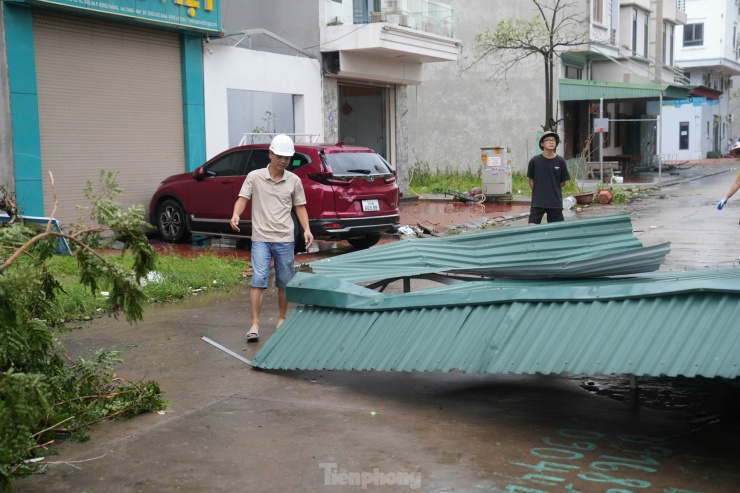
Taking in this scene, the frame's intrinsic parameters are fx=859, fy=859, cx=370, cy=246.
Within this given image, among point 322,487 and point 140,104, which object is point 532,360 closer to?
point 322,487

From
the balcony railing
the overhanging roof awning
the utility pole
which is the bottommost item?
the overhanging roof awning

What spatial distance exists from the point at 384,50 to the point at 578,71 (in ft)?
57.2

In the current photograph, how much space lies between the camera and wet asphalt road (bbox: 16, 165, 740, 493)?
457 cm

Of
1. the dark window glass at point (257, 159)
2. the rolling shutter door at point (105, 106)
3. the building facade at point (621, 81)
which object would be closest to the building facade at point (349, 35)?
the rolling shutter door at point (105, 106)

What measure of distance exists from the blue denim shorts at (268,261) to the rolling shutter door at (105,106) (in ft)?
24.7

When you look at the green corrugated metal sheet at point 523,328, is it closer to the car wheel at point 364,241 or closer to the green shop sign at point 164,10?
the car wheel at point 364,241

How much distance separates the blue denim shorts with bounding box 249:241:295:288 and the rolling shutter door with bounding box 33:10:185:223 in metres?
7.54

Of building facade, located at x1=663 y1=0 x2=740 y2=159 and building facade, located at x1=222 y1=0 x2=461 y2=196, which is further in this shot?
building facade, located at x1=663 y1=0 x2=740 y2=159

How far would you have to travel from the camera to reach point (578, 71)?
36.3 meters

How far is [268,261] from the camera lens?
26.1 feet

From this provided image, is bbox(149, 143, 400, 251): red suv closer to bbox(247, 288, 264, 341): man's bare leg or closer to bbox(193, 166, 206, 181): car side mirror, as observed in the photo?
bbox(193, 166, 206, 181): car side mirror

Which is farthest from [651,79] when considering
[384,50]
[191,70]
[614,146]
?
[191,70]

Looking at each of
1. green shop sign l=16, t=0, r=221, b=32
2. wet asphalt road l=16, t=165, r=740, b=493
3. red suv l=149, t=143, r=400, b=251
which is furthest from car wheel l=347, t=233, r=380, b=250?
wet asphalt road l=16, t=165, r=740, b=493

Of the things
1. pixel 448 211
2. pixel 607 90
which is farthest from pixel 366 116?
pixel 607 90
